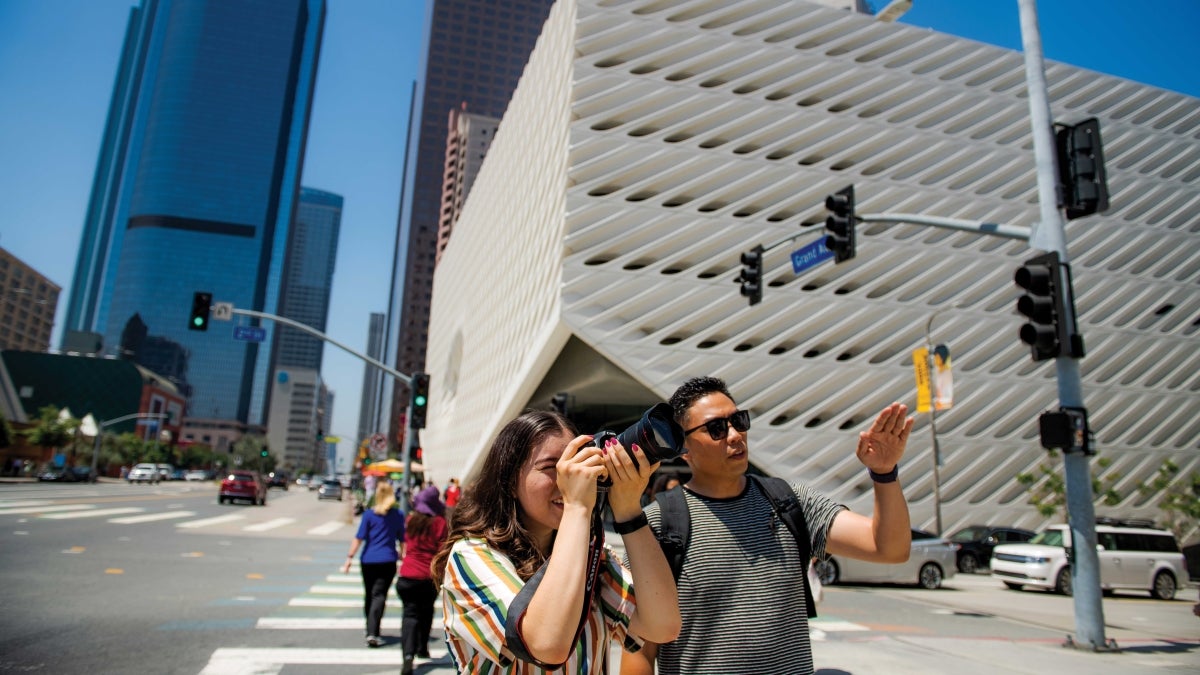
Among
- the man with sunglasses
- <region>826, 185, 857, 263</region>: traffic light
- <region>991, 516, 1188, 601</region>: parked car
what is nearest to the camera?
the man with sunglasses

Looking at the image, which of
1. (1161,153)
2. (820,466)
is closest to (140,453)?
(820,466)

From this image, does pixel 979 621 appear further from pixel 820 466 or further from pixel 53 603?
pixel 820 466

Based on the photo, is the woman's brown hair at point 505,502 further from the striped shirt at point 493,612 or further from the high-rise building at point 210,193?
the high-rise building at point 210,193

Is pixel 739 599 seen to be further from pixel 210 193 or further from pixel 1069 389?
pixel 210 193

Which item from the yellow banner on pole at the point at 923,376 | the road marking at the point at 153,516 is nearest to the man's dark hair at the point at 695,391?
the yellow banner on pole at the point at 923,376

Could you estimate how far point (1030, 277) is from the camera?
907 cm

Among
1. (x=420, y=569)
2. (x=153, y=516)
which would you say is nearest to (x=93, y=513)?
(x=153, y=516)

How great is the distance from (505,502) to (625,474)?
1.48 ft

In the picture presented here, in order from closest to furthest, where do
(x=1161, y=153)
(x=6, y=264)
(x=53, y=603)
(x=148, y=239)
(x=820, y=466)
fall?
(x=53, y=603) → (x=820, y=466) → (x=1161, y=153) → (x=6, y=264) → (x=148, y=239)

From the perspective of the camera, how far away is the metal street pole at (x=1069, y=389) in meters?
8.81

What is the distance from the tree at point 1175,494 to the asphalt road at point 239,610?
33.1ft

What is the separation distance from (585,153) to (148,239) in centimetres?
15077

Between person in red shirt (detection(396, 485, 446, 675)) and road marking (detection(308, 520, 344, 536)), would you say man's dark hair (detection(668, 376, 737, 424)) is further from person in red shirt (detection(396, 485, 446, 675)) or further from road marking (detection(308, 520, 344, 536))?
road marking (detection(308, 520, 344, 536))

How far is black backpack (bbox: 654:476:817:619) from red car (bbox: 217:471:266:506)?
36.0 meters
